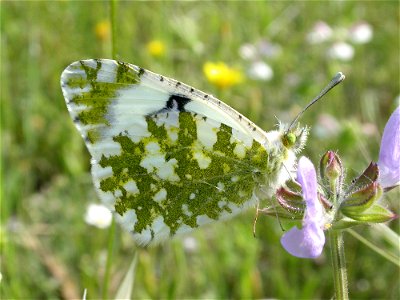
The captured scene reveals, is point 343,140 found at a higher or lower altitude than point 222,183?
higher

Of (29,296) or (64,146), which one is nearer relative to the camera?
(29,296)

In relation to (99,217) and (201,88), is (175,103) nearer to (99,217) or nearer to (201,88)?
(99,217)

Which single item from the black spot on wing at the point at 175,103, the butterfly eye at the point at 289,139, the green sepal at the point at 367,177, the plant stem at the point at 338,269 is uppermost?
the black spot on wing at the point at 175,103

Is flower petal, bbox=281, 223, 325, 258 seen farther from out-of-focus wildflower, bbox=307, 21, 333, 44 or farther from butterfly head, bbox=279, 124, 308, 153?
out-of-focus wildflower, bbox=307, 21, 333, 44

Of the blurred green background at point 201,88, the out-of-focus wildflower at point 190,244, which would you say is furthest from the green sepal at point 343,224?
the out-of-focus wildflower at point 190,244

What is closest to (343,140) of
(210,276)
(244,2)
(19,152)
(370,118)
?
(370,118)

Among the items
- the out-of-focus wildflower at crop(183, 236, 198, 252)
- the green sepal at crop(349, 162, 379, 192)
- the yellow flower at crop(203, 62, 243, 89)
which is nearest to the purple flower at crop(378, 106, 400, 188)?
the green sepal at crop(349, 162, 379, 192)

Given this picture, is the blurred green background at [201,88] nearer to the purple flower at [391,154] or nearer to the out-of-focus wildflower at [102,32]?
the out-of-focus wildflower at [102,32]

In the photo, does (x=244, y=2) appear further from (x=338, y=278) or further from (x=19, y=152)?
(x=338, y=278)
